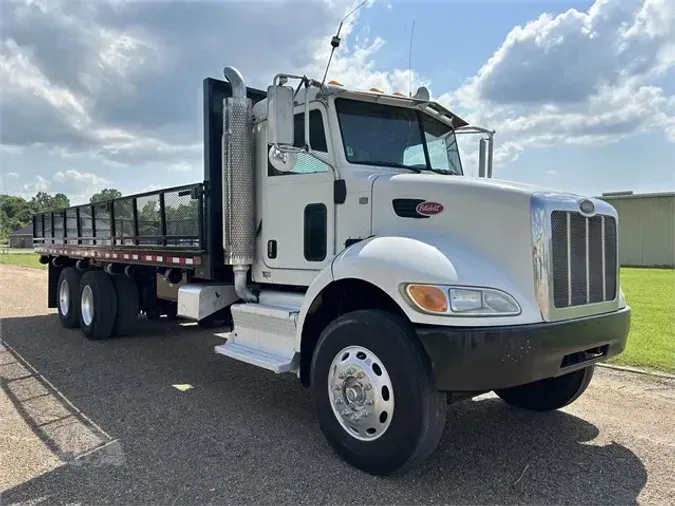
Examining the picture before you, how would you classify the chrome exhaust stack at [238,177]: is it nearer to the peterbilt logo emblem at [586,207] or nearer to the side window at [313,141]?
the side window at [313,141]

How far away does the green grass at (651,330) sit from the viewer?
22.0 feet

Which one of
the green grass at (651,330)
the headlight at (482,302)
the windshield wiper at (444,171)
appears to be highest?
the windshield wiper at (444,171)

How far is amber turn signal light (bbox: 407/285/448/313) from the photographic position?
132 inches

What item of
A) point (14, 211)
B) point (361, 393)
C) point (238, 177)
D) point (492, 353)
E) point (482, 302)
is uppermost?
point (14, 211)

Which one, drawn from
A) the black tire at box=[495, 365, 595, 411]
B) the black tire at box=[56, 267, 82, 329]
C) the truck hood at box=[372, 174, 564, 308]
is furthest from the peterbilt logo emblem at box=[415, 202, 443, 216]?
the black tire at box=[56, 267, 82, 329]

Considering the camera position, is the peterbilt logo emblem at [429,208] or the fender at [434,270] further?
the peterbilt logo emblem at [429,208]

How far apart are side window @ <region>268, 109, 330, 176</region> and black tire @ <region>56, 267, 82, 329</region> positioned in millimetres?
5942

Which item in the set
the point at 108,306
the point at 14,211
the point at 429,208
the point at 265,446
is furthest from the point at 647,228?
the point at 14,211

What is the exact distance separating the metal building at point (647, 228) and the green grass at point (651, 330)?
1455 centimetres

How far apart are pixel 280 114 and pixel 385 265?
4.52 ft

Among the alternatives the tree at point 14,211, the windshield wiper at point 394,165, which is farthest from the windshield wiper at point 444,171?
the tree at point 14,211

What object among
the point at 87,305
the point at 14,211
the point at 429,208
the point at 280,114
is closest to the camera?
the point at 429,208

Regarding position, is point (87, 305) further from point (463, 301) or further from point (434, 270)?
point (463, 301)

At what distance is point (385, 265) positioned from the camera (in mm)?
3617
